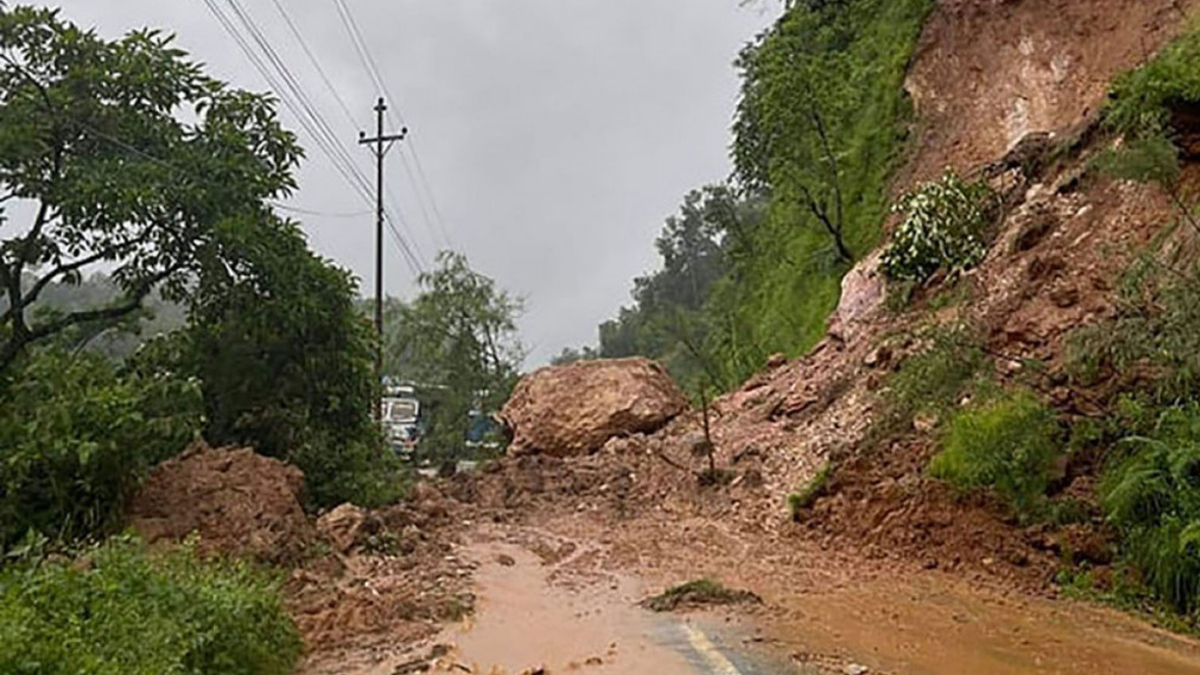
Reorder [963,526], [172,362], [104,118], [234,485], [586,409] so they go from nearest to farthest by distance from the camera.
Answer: [963,526] < [234,485] < [104,118] < [172,362] < [586,409]

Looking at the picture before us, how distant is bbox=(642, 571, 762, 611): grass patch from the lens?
891 centimetres

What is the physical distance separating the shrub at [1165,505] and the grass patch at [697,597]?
319cm

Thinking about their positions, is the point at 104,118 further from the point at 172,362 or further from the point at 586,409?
the point at 586,409

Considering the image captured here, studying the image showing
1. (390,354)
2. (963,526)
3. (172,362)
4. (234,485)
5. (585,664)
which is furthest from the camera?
(390,354)

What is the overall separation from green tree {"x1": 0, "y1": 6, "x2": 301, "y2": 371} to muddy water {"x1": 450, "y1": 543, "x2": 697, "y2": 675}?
20.2 ft

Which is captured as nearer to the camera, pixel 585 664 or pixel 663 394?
pixel 585 664

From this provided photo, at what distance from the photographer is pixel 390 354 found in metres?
32.8

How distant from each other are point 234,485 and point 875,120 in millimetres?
17361

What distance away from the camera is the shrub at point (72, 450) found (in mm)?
10055

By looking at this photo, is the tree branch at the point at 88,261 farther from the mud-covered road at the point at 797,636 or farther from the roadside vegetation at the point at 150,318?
the mud-covered road at the point at 797,636

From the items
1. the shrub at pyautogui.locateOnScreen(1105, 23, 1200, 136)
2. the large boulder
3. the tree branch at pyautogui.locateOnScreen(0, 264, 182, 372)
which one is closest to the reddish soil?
the large boulder

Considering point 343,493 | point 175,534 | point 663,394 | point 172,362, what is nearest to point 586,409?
point 663,394

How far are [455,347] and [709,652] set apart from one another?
25.5 m

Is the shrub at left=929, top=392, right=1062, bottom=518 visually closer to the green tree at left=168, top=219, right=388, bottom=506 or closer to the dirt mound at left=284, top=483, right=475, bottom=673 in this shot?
the dirt mound at left=284, top=483, right=475, bottom=673
